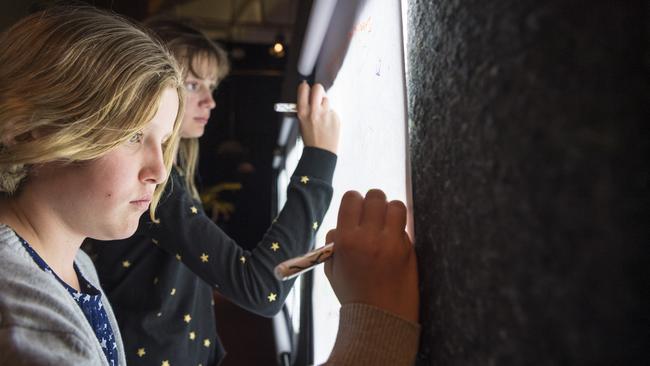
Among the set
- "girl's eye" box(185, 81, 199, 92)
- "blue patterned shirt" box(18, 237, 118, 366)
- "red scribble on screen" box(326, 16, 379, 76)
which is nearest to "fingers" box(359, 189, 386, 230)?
Result: "red scribble on screen" box(326, 16, 379, 76)

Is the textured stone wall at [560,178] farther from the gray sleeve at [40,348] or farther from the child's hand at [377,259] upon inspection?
the gray sleeve at [40,348]

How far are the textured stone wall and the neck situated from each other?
1.92 ft

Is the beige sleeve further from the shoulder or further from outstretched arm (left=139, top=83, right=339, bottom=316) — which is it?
outstretched arm (left=139, top=83, right=339, bottom=316)

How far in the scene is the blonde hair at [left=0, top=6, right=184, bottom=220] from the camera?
23.7 inches

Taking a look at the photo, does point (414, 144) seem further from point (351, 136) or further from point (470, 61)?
point (351, 136)

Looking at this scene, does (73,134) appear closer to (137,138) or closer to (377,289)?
(137,138)

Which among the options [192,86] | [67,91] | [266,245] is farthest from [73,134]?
[192,86]

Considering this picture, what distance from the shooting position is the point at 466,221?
316 millimetres

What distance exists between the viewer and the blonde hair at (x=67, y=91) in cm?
60

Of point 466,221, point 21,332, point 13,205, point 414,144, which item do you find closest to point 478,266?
point 466,221

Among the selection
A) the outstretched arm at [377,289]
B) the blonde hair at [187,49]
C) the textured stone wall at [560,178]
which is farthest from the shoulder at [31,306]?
the blonde hair at [187,49]

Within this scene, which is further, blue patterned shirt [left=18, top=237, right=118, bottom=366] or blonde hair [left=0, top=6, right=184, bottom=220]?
blue patterned shirt [left=18, top=237, right=118, bottom=366]

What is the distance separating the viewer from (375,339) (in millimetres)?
398

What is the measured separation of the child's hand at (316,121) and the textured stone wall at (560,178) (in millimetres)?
512
